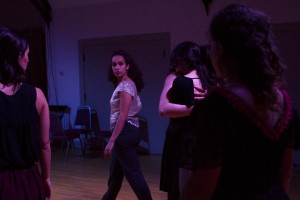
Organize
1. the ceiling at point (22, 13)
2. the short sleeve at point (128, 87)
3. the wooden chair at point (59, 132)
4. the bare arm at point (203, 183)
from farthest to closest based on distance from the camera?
the ceiling at point (22, 13) < the wooden chair at point (59, 132) < the short sleeve at point (128, 87) < the bare arm at point (203, 183)

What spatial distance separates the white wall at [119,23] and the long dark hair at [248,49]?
4.73 meters

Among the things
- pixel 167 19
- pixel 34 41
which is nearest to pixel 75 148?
pixel 34 41

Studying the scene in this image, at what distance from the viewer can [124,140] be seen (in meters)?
3.13

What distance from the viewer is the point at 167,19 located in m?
6.57

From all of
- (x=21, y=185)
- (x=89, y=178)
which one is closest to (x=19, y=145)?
(x=21, y=185)

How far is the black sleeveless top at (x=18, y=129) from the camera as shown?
5.65ft

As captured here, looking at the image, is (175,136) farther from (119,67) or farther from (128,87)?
(119,67)

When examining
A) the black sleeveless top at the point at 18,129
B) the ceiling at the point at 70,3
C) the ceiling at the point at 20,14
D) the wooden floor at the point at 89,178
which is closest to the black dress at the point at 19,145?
the black sleeveless top at the point at 18,129

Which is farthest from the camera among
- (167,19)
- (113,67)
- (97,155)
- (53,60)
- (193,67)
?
(53,60)

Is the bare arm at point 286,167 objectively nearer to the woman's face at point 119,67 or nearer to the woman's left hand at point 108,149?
the woman's left hand at point 108,149

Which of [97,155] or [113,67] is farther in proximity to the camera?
[97,155]

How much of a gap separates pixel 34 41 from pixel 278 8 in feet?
15.7

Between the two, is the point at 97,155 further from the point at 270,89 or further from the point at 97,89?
the point at 270,89

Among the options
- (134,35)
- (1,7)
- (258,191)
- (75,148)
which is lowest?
(75,148)
